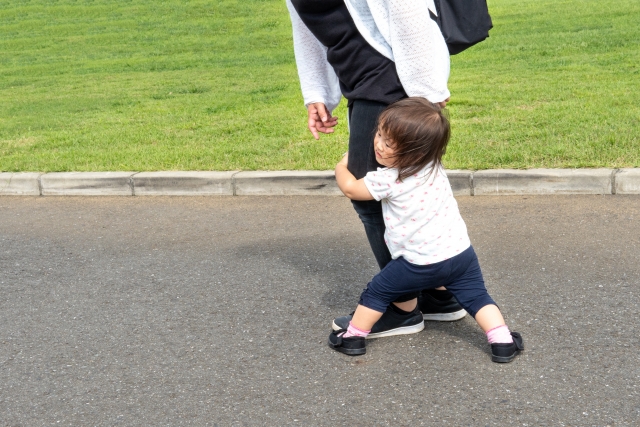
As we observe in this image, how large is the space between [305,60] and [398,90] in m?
0.49

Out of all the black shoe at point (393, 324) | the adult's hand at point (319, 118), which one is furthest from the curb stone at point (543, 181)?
the adult's hand at point (319, 118)

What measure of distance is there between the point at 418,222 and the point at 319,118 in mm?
638

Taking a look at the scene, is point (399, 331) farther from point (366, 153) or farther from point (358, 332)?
point (366, 153)

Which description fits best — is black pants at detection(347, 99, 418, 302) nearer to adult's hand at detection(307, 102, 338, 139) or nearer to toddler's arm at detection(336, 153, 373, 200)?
toddler's arm at detection(336, 153, 373, 200)

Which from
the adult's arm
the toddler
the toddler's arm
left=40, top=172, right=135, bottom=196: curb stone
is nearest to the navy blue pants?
the toddler

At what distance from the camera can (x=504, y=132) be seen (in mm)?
6898

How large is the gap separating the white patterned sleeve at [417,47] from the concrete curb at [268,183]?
2.74 meters

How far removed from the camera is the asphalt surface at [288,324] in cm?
301

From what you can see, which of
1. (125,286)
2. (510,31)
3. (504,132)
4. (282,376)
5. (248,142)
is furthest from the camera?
(510,31)

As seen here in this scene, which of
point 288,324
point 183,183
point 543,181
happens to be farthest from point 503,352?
point 183,183

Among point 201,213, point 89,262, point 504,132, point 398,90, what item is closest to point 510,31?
point 504,132

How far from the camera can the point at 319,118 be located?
3484 millimetres

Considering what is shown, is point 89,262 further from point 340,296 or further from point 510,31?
point 510,31

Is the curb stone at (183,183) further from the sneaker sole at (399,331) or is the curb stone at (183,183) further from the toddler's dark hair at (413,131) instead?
the toddler's dark hair at (413,131)
